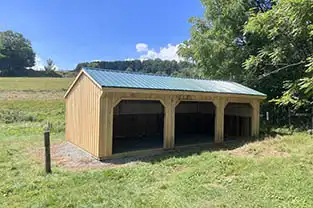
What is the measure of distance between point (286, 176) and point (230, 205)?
2012mm

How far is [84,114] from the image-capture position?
8.38m

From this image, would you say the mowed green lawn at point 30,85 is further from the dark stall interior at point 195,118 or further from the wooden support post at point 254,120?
the wooden support post at point 254,120

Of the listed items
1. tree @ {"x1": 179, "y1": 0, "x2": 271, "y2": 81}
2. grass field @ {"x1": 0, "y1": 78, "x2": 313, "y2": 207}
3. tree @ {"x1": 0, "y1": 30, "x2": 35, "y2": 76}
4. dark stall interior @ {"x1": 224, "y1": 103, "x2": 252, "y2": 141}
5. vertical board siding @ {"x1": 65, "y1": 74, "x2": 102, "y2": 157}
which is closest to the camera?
grass field @ {"x1": 0, "y1": 78, "x2": 313, "y2": 207}

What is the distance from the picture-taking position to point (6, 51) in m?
66.6

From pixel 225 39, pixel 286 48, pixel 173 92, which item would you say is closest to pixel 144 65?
pixel 225 39

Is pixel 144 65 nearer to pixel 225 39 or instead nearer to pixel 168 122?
pixel 225 39

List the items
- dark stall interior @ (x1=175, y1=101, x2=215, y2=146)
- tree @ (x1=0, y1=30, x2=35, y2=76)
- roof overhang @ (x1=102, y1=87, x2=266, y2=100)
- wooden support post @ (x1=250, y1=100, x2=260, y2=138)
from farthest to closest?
tree @ (x1=0, y1=30, x2=35, y2=76) < dark stall interior @ (x1=175, y1=101, x2=215, y2=146) < wooden support post @ (x1=250, y1=100, x2=260, y2=138) < roof overhang @ (x1=102, y1=87, x2=266, y2=100)

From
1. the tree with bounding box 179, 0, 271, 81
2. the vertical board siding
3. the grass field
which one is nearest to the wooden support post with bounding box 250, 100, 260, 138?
the grass field

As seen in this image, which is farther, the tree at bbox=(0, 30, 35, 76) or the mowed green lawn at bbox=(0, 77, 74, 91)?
the tree at bbox=(0, 30, 35, 76)

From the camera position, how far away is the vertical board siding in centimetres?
745

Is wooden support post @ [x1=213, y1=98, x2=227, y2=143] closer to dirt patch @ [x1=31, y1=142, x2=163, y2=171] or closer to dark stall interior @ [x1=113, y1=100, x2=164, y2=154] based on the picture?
dark stall interior @ [x1=113, y1=100, x2=164, y2=154]

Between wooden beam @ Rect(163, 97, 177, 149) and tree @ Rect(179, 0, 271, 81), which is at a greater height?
tree @ Rect(179, 0, 271, 81)

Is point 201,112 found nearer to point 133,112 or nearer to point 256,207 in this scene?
point 133,112

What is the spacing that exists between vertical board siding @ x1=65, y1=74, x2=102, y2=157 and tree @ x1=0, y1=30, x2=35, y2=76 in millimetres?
54658
